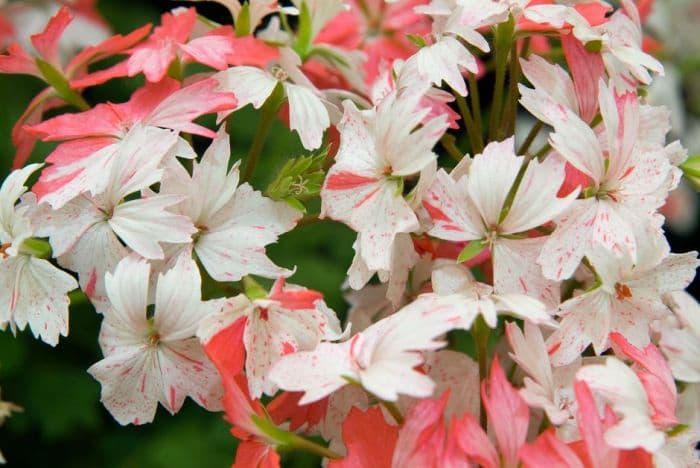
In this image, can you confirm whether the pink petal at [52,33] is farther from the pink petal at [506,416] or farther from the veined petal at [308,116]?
the pink petal at [506,416]

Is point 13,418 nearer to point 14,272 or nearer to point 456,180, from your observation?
point 14,272

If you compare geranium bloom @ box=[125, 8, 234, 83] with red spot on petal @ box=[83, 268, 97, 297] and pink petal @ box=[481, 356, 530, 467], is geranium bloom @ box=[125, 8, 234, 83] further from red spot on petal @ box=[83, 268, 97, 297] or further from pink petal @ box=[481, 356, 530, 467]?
pink petal @ box=[481, 356, 530, 467]

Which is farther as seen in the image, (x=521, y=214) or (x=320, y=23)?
(x=320, y=23)

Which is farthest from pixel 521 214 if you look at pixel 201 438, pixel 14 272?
pixel 201 438

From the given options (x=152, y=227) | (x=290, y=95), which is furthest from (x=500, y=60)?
(x=152, y=227)

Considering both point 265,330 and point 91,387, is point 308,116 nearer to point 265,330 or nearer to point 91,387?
point 265,330

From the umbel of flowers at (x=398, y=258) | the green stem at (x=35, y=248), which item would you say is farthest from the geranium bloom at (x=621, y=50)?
the green stem at (x=35, y=248)
